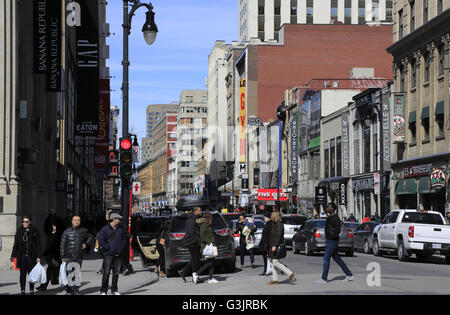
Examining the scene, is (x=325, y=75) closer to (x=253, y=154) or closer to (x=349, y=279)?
(x=253, y=154)

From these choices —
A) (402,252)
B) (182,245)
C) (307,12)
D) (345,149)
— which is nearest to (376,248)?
(402,252)

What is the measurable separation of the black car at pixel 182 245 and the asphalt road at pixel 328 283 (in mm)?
427

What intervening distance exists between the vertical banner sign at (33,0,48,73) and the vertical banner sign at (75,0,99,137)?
15.4 metres

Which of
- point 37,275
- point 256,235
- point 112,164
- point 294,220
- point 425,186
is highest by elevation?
point 112,164

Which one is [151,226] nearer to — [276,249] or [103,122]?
[276,249]

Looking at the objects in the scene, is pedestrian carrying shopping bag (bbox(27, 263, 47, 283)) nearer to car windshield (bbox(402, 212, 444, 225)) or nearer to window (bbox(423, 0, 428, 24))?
car windshield (bbox(402, 212, 444, 225))

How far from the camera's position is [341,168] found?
64.1 m

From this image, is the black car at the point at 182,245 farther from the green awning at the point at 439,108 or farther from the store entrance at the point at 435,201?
the green awning at the point at 439,108

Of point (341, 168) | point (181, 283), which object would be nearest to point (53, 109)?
point (181, 283)

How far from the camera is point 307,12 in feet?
383

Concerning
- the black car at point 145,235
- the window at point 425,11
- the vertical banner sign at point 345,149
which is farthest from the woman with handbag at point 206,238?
the vertical banner sign at point 345,149

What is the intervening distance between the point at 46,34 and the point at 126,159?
26.2 ft

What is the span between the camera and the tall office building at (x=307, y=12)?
116562mm

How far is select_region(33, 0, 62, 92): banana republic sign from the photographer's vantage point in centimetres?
2864
